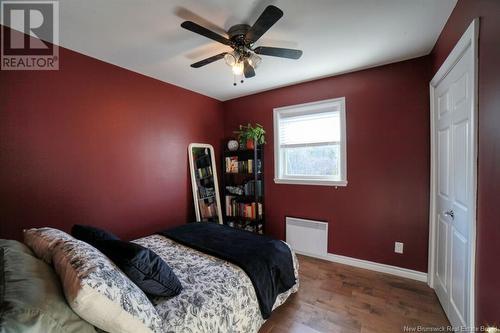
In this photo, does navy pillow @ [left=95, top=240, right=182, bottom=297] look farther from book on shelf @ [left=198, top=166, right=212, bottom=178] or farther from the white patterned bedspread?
book on shelf @ [left=198, top=166, right=212, bottom=178]

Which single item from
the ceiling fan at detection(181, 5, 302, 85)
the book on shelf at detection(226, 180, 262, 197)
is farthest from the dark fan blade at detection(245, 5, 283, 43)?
the book on shelf at detection(226, 180, 262, 197)

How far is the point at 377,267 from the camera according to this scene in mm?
2631

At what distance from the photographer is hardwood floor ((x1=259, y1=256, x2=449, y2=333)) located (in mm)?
1768

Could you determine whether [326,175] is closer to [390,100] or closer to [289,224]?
[289,224]

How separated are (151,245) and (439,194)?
9.39 ft

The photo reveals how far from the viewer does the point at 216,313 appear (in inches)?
52.4

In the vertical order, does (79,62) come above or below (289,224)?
above

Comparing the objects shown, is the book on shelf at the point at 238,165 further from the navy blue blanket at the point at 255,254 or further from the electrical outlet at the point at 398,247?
the electrical outlet at the point at 398,247

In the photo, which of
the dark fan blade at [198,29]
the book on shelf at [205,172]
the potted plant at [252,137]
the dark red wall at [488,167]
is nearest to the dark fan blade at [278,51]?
the dark fan blade at [198,29]

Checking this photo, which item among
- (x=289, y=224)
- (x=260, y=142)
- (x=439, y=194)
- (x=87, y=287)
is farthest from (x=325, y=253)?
(x=87, y=287)

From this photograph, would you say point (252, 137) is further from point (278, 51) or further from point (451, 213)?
point (451, 213)

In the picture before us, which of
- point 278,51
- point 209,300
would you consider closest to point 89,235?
point 209,300

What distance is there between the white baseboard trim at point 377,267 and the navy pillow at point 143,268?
2278mm

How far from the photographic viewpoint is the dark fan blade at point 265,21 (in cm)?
131
